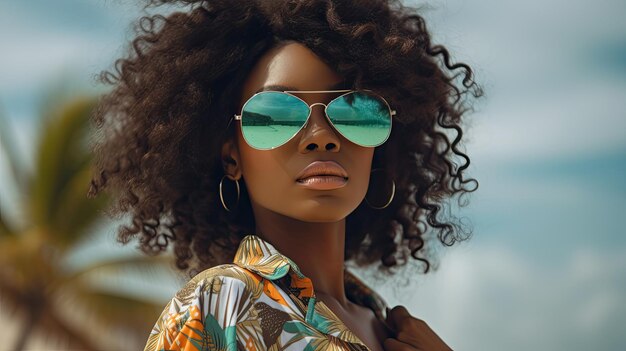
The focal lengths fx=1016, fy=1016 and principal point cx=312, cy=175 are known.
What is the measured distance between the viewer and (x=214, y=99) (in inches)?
138

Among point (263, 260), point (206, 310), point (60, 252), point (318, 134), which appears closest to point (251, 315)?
point (206, 310)

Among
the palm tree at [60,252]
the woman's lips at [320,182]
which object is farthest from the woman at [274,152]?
the palm tree at [60,252]

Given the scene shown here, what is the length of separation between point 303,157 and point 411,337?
0.84 metres

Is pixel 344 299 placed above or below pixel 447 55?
below

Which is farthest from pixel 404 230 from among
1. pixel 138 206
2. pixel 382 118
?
pixel 138 206

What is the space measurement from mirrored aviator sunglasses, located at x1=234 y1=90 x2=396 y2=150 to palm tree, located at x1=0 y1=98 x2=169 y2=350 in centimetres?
1231

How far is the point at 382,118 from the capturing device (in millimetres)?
3430

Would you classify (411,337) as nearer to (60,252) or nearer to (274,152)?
(274,152)

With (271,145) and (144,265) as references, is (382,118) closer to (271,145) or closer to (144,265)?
(271,145)

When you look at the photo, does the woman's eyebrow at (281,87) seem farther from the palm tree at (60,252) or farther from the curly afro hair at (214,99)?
the palm tree at (60,252)

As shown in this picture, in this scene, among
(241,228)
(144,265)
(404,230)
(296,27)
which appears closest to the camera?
(296,27)

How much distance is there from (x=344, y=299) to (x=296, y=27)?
100 cm

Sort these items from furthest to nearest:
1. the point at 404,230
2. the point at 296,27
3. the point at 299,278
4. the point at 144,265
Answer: the point at 144,265, the point at 404,230, the point at 296,27, the point at 299,278

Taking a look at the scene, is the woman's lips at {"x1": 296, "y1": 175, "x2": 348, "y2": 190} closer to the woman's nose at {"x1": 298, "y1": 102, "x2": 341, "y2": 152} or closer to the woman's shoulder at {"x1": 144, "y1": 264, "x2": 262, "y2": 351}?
the woman's nose at {"x1": 298, "y1": 102, "x2": 341, "y2": 152}
